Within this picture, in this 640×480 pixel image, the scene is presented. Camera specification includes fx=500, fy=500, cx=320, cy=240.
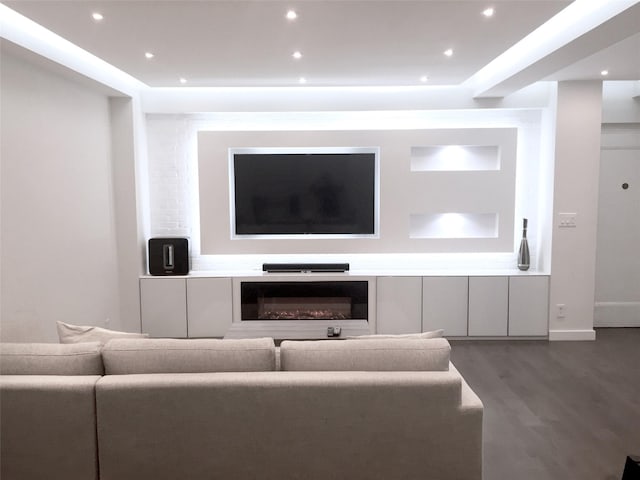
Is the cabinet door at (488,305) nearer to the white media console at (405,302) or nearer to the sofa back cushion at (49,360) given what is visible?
the white media console at (405,302)

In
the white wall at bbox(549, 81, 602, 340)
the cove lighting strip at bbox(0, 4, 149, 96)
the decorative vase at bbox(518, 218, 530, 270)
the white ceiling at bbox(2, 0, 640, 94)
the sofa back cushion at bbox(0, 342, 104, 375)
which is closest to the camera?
the sofa back cushion at bbox(0, 342, 104, 375)

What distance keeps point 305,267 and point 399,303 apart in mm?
1094

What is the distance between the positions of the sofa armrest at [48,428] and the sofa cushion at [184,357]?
0.51ft

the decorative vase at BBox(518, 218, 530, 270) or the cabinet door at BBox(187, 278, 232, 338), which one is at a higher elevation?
the decorative vase at BBox(518, 218, 530, 270)

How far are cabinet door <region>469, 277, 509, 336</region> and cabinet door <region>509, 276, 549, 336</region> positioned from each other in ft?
0.24

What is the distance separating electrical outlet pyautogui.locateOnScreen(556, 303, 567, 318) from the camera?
5.36 m

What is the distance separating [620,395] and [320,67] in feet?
12.0

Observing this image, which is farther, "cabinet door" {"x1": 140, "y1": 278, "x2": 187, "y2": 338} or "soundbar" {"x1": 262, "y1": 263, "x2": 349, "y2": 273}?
"soundbar" {"x1": 262, "y1": 263, "x2": 349, "y2": 273}

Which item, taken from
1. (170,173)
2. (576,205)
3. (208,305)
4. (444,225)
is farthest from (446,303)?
(170,173)

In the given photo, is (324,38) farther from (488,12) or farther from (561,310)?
(561,310)

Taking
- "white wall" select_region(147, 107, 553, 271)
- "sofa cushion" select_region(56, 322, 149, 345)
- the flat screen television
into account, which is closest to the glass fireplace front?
"white wall" select_region(147, 107, 553, 271)

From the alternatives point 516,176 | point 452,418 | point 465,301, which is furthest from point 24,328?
point 516,176

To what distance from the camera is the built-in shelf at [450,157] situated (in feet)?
19.0

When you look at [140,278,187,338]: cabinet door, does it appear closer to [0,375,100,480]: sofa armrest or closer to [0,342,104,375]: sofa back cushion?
[0,342,104,375]: sofa back cushion
